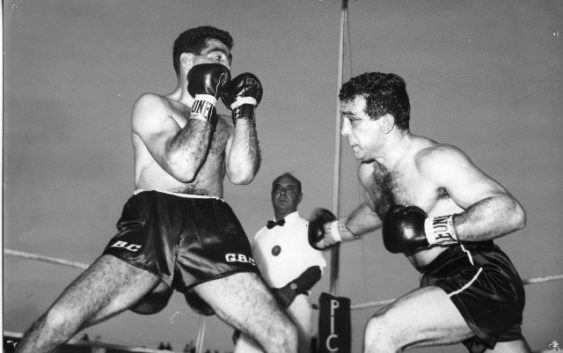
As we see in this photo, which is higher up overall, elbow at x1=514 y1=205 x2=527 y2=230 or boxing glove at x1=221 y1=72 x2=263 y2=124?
boxing glove at x1=221 y1=72 x2=263 y2=124

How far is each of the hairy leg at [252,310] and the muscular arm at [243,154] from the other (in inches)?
15.0

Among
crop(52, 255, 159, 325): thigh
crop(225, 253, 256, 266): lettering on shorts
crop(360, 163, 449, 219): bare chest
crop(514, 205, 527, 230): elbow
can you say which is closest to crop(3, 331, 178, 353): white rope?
crop(52, 255, 159, 325): thigh

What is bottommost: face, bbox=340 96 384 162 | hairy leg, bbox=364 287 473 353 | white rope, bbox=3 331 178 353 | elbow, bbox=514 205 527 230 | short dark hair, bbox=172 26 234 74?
white rope, bbox=3 331 178 353

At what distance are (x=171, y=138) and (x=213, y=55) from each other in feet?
1.58

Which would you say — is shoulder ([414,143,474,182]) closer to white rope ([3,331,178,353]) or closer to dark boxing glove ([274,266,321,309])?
dark boxing glove ([274,266,321,309])

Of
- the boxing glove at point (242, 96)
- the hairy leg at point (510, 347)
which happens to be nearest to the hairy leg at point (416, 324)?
the hairy leg at point (510, 347)

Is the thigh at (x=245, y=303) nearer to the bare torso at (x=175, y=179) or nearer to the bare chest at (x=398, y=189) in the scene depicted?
the bare torso at (x=175, y=179)

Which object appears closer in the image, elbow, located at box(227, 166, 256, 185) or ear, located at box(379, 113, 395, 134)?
elbow, located at box(227, 166, 256, 185)

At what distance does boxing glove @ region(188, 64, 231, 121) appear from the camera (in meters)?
2.05

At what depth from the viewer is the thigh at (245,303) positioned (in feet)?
6.02

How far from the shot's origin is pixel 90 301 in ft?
5.76

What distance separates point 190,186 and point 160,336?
126 cm

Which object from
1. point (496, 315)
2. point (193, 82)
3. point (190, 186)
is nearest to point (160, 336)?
point (190, 186)

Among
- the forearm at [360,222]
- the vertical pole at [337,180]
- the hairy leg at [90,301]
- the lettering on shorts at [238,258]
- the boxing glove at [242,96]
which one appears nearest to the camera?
the hairy leg at [90,301]
